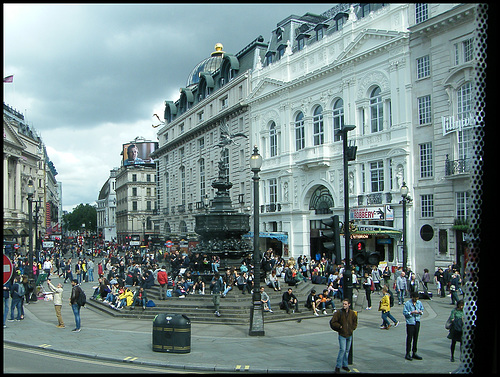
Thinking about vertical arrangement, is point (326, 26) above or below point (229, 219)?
above

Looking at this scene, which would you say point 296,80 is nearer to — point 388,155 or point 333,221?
point 388,155

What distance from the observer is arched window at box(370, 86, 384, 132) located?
117 feet

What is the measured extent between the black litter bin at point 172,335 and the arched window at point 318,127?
2938cm

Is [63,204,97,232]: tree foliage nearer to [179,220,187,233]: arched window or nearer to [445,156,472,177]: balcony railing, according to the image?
[179,220,187,233]: arched window

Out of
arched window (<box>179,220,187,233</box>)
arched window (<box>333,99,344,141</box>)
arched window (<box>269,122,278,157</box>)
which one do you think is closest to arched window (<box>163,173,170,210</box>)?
arched window (<box>179,220,187,233</box>)

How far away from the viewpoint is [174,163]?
235 feet

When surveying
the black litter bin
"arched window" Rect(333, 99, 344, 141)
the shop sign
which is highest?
"arched window" Rect(333, 99, 344, 141)

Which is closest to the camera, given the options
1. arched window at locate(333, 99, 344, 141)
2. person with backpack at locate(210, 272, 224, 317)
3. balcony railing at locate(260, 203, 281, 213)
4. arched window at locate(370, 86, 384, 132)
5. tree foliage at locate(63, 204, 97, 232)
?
person with backpack at locate(210, 272, 224, 317)

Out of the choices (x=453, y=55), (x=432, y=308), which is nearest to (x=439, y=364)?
(x=432, y=308)

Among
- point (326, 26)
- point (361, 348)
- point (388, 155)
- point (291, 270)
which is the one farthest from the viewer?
point (326, 26)

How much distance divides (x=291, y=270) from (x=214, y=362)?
1239 centimetres

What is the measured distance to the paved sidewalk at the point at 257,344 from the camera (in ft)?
39.3

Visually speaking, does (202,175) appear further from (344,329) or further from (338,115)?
(344,329)

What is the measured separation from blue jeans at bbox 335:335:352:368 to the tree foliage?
165m
